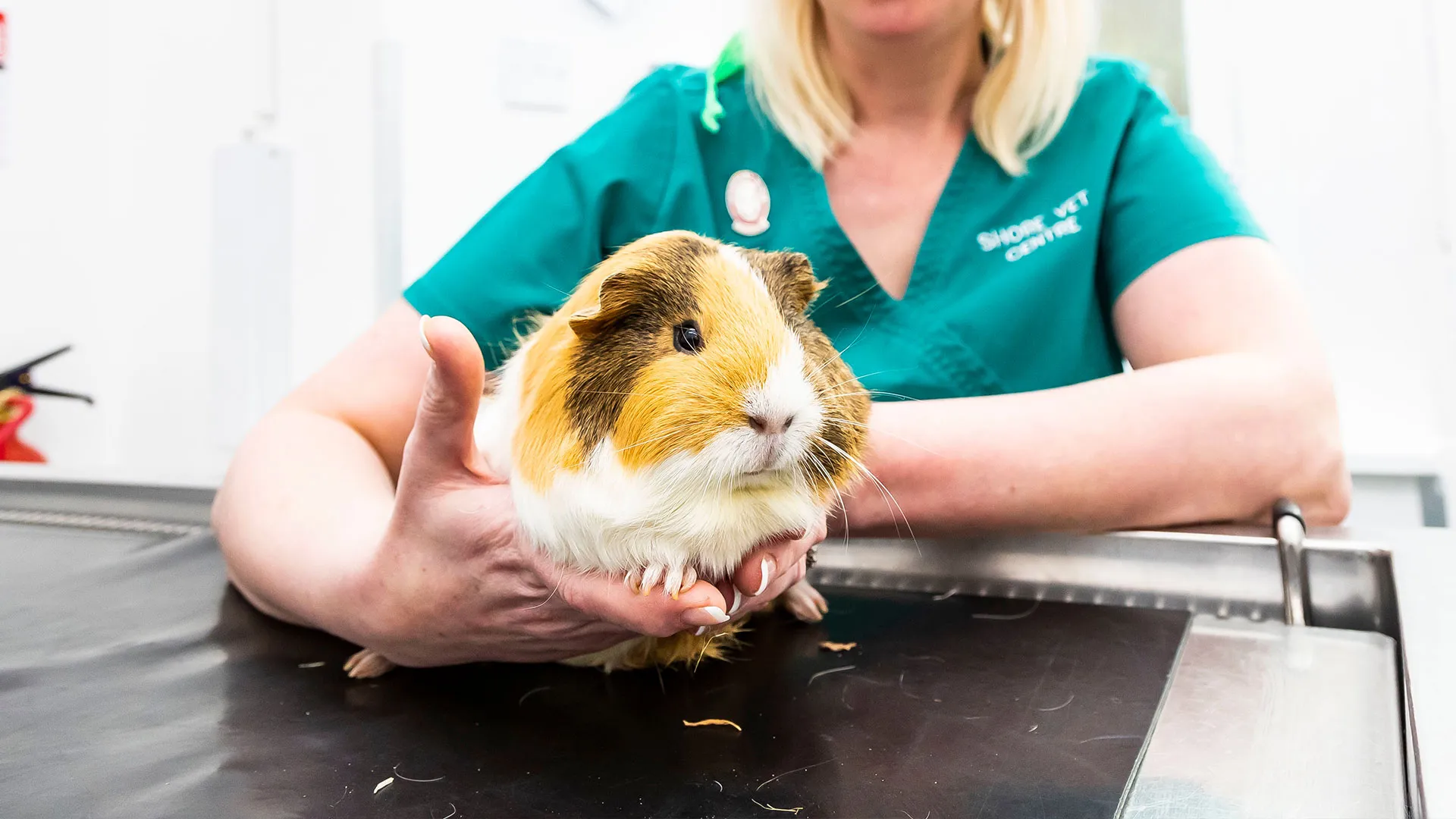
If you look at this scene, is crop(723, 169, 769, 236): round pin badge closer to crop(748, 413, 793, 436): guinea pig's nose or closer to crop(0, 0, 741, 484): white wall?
crop(748, 413, 793, 436): guinea pig's nose

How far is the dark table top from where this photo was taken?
605 millimetres

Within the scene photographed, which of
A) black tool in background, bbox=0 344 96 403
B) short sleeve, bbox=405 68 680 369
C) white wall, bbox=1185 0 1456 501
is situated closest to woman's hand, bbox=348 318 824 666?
short sleeve, bbox=405 68 680 369

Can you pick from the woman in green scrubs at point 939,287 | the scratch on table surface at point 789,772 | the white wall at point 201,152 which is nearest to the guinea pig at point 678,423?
the scratch on table surface at point 789,772

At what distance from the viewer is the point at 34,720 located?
0.73 metres

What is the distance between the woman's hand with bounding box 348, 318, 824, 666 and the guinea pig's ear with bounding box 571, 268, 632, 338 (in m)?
0.07

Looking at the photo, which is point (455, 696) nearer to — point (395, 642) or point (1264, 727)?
point (395, 642)

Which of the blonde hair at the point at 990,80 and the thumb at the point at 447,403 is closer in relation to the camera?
the thumb at the point at 447,403

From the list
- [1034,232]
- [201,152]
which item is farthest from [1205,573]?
[201,152]

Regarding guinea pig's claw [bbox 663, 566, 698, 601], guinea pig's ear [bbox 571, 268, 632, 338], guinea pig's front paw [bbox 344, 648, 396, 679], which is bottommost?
guinea pig's front paw [bbox 344, 648, 396, 679]

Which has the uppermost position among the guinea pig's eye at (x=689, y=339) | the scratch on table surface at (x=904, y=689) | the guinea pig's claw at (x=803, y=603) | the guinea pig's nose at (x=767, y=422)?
the guinea pig's eye at (x=689, y=339)

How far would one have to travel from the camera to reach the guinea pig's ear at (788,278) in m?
0.69

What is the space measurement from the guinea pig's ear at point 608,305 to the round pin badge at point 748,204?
0.72 meters

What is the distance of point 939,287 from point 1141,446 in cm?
40

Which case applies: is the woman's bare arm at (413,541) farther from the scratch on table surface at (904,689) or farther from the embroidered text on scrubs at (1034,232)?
the embroidered text on scrubs at (1034,232)
